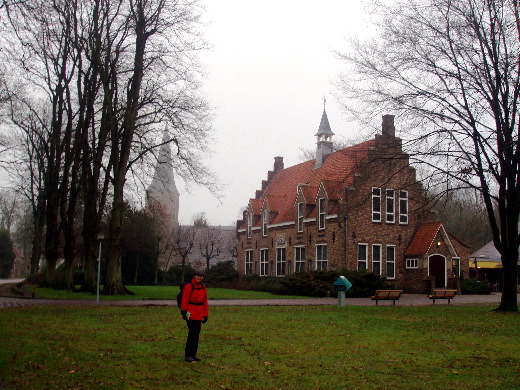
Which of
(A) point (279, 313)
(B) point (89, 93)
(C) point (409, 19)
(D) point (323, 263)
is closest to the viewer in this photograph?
(A) point (279, 313)

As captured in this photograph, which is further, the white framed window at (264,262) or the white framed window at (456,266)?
the white framed window at (264,262)

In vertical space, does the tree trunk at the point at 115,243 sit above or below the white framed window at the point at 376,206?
below

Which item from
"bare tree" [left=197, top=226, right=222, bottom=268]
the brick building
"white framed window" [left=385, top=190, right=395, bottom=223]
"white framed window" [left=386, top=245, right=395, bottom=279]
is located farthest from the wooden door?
"bare tree" [left=197, top=226, right=222, bottom=268]

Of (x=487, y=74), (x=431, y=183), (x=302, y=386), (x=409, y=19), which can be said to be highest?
(x=409, y=19)

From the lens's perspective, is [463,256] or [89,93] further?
[463,256]

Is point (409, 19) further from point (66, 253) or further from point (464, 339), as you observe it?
point (66, 253)

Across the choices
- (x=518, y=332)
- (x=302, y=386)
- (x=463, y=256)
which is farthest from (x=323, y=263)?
(x=302, y=386)

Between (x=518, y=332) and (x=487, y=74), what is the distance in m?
9.64

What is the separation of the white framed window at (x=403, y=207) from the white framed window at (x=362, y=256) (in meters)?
3.55

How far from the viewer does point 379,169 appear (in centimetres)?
2191

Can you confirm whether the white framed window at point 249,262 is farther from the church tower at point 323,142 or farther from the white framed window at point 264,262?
the church tower at point 323,142

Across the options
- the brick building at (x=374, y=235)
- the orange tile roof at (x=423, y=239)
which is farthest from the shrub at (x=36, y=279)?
the orange tile roof at (x=423, y=239)

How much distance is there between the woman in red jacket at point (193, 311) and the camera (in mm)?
9703

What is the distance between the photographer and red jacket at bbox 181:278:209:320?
977 cm
